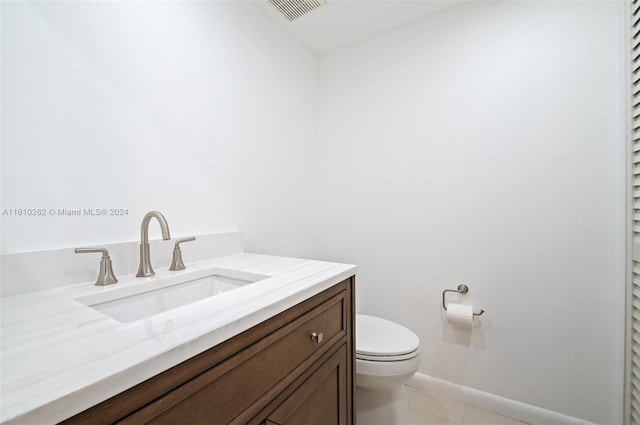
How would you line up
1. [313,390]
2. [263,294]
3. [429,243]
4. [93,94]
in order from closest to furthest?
[263,294] < [313,390] < [93,94] < [429,243]

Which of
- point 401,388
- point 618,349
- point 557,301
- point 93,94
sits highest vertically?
point 93,94

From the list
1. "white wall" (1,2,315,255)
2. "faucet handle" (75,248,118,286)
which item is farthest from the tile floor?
"faucet handle" (75,248,118,286)

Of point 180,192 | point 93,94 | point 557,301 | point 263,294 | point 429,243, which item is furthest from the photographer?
point 429,243

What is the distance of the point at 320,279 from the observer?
2.81 feet

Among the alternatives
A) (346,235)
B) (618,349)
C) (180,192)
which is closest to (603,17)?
(618,349)

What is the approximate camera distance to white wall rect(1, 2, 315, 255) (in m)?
0.80

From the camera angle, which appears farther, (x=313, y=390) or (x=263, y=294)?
(x=313, y=390)

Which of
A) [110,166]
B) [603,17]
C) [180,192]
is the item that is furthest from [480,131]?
[110,166]

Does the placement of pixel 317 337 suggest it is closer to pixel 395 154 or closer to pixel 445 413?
pixel 445 413

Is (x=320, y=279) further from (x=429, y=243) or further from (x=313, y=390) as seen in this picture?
(x=429, y=243)

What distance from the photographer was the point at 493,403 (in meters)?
1.47

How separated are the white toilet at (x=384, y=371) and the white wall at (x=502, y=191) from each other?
0.40 m

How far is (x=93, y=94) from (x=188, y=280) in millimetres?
709

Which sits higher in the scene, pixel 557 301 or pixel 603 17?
pixel 603 17
